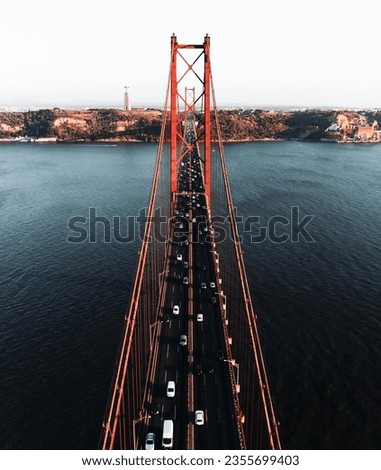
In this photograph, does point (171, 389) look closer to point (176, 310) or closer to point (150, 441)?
point (150, 441)

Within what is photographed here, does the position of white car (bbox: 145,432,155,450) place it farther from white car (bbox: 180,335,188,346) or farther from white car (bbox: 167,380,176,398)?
white car (bbox: 180,335,188,346)

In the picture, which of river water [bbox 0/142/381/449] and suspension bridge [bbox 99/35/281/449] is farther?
river water [bbox 0/142/381/449]

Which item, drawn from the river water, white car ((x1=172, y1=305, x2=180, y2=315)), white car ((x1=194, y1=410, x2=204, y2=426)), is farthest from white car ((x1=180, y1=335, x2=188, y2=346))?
the river water

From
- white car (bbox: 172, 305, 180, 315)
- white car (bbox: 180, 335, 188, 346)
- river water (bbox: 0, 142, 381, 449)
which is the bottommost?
river water (bbox: 0, 142, 381, 449)

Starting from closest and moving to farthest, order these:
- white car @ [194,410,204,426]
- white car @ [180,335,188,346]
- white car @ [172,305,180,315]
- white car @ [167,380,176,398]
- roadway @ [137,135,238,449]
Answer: roadway @ [137,135,238,449]
white car @ [194,410,204,426]
white car @ [167,380,176,398]
white car @ [180,335,188,346]
white car @ [172,305,180,315]

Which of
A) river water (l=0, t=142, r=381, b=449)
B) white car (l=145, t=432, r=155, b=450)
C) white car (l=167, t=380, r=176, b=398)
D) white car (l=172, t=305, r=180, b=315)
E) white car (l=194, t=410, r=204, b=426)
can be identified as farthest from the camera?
white car (l=172, t=305, r=180, b=315)

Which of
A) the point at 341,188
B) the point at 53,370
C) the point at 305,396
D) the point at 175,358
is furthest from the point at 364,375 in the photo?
the point at 341,188

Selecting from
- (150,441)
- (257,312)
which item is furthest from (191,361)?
(257,312)
